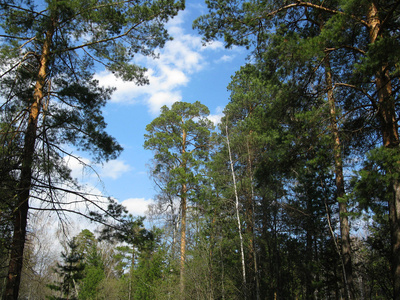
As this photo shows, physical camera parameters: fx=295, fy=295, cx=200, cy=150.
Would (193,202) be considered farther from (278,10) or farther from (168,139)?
(278,10)

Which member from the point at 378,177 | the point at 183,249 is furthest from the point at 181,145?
the point at 378,177

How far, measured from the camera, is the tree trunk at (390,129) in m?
4.93

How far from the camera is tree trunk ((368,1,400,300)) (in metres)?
4.93

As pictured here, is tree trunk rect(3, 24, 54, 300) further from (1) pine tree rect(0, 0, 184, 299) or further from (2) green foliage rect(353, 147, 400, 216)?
(2) green foliage rect(353, 147, 400, 216)

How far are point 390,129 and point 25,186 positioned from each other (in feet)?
23.0

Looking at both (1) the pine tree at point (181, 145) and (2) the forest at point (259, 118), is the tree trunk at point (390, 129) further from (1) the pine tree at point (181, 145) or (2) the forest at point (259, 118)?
(1) the pine tree at point (181, 145)

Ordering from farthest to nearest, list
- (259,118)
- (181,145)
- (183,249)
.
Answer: (181,145)
(183,249)
(259,118)

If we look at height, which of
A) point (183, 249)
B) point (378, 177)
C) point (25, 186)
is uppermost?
point (25, 186)

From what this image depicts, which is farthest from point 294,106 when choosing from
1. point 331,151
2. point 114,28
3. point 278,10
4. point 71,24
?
point 71,24

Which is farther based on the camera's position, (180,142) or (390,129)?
(180,142)

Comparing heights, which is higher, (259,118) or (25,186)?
(259,118)

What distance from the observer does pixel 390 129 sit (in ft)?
18.4

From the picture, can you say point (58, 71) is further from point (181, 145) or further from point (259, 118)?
point (181, 145)

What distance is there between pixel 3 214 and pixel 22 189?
875 millimetres
